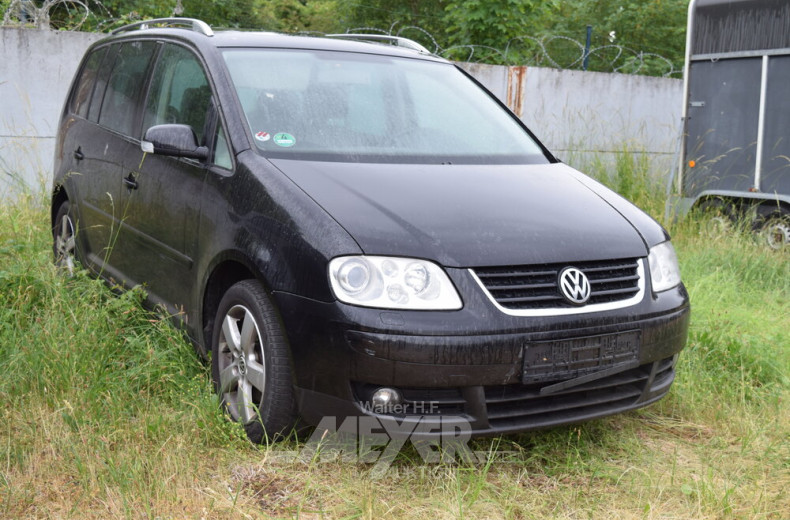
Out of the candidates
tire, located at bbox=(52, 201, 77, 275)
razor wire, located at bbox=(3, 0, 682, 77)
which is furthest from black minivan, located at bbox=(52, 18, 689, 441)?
razor wire, located at bbox=(3, 0, 682, 77)

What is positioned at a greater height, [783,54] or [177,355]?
[783,54]

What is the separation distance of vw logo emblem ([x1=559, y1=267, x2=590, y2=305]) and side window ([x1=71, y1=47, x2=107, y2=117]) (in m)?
3.40

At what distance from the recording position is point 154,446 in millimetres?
3027

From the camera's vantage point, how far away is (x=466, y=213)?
10.3 ft

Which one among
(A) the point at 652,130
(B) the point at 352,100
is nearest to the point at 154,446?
(B) the point at 352,100

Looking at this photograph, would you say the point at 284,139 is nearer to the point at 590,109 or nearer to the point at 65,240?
the point at 65,240

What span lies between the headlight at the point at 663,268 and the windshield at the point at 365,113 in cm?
84

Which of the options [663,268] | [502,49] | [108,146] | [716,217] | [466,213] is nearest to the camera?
[466,213]

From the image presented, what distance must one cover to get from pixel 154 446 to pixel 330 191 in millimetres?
1132

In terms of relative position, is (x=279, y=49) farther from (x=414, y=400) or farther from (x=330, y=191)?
(x=414, y=400)

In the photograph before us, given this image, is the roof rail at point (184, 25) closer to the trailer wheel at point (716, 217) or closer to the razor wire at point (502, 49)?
the razor wire at point (502, 49)

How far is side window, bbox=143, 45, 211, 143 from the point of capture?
3803 millimetres

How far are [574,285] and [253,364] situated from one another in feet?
4.03

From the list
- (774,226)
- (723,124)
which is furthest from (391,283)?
(723,124)
